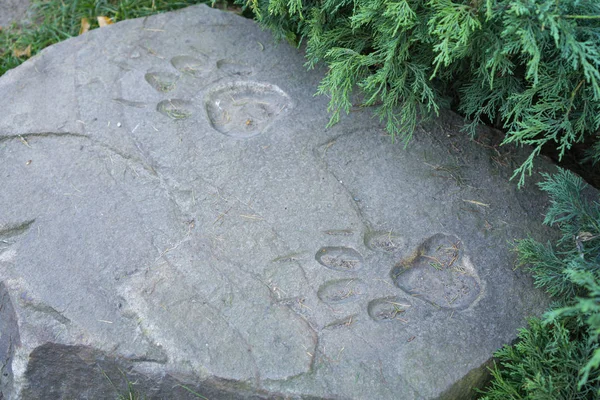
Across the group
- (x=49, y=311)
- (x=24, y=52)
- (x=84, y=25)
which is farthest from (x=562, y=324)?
(x=24, y=52)

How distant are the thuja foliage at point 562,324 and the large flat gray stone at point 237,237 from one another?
103 mm

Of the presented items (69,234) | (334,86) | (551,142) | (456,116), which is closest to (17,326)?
(69,234)

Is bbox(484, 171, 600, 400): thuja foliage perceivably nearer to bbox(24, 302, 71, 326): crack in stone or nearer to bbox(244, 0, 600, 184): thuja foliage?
bbox(244, 0, 600, 184): thuja foliage

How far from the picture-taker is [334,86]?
9.47 feet

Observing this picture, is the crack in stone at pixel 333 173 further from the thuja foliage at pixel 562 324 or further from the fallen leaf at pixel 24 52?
the fallen leaf at pixel 24 52

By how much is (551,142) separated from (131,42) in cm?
261

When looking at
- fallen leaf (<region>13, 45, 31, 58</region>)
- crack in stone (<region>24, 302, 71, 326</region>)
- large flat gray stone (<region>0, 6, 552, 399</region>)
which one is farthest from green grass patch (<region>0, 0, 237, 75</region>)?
crack in stone (<region>24, 302, 71, 326</region>)

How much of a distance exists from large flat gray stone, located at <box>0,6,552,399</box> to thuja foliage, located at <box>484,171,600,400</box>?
10 centimetres

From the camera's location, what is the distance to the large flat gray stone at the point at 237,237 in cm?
248

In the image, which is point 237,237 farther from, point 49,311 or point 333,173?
point 49,311

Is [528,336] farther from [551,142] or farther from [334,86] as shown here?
[551,142]

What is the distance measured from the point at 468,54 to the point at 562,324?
1178 mm

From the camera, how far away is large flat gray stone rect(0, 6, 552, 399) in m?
2.48

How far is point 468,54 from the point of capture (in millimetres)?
2668
